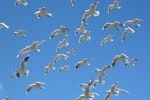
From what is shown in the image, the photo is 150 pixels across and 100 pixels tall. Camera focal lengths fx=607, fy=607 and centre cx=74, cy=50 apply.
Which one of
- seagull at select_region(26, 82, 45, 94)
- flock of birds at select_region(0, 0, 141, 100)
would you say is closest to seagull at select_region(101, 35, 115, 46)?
flock of birds at select_region(0, 0, 141, 100)

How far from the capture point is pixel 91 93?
1966 inches

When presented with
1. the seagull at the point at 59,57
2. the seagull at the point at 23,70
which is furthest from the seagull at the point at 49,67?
the seagull at the point at 23,70

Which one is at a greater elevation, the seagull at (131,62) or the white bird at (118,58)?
the seagull at (131,62)

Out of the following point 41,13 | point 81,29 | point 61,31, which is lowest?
point 61,31

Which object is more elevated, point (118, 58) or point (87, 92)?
point (118, 58)

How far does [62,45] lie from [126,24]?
21.9 feet

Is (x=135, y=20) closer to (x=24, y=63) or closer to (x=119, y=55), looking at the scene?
(x=119, y=55)

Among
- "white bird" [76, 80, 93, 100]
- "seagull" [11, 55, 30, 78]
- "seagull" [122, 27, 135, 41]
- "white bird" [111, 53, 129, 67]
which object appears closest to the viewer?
"seagull" [11, 55, 30, 78]

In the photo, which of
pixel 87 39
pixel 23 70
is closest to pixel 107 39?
pixel 87 39

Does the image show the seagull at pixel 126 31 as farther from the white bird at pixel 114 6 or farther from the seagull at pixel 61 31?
the seagull at pixel 61 31

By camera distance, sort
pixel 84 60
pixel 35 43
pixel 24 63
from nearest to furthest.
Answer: pixel 24 63 → pixel 35 43 → pixel 84 60

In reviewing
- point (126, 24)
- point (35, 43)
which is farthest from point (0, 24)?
point (126, 24)

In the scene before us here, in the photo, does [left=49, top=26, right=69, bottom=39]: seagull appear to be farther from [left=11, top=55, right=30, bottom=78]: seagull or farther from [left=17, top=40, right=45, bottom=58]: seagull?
[left=11, top=55, right=30, bottom=78]: seagull

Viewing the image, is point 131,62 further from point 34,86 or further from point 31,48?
point 31,48
